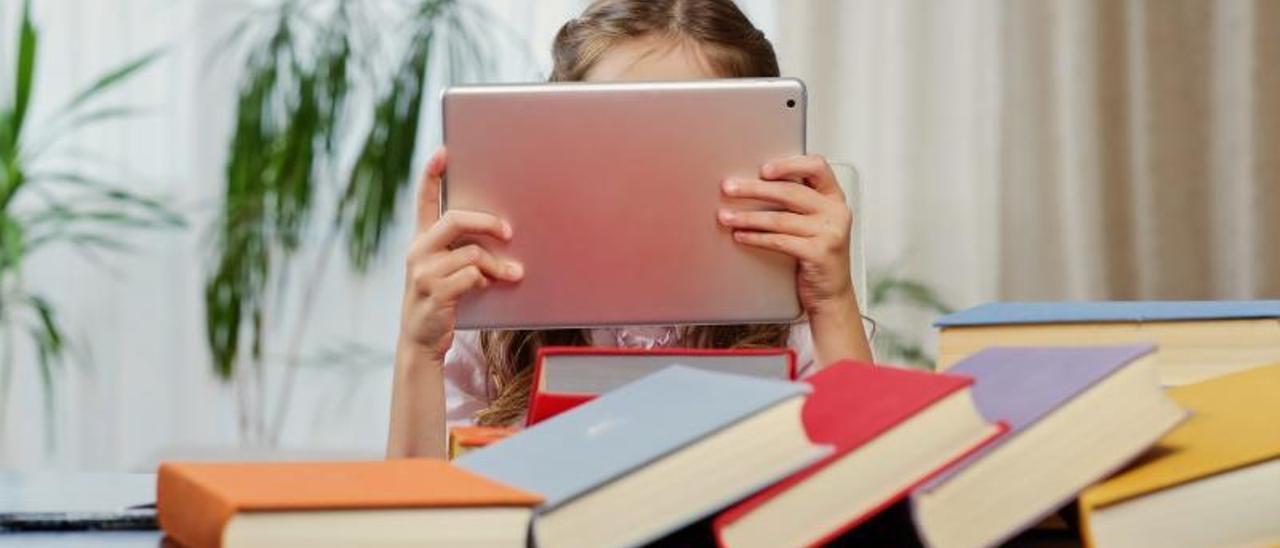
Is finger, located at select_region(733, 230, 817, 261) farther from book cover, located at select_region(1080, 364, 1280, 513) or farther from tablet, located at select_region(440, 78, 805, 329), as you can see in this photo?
book cover, located at select_region(1080, 364, 1280, 513)

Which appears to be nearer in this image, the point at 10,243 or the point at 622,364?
the point at 622,364

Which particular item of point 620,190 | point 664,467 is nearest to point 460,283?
point 620,190

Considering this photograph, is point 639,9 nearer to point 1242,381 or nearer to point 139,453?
point 1242,381

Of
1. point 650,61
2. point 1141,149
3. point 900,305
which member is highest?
point 650,61

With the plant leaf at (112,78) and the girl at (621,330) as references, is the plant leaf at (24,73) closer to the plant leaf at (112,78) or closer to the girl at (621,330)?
the plant leaf at (112,78)

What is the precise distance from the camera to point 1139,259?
11.2 ft

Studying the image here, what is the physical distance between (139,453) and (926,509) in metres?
3.06

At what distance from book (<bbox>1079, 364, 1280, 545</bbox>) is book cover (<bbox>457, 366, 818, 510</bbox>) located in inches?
4.9

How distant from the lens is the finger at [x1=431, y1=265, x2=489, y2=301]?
121cm

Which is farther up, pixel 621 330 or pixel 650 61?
pixel 650 61

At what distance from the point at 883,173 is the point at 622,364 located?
2505 millimetres

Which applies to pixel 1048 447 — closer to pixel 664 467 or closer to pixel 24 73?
pixel 664 467

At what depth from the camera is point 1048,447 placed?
0.68 meters

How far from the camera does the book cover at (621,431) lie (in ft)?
2.15
